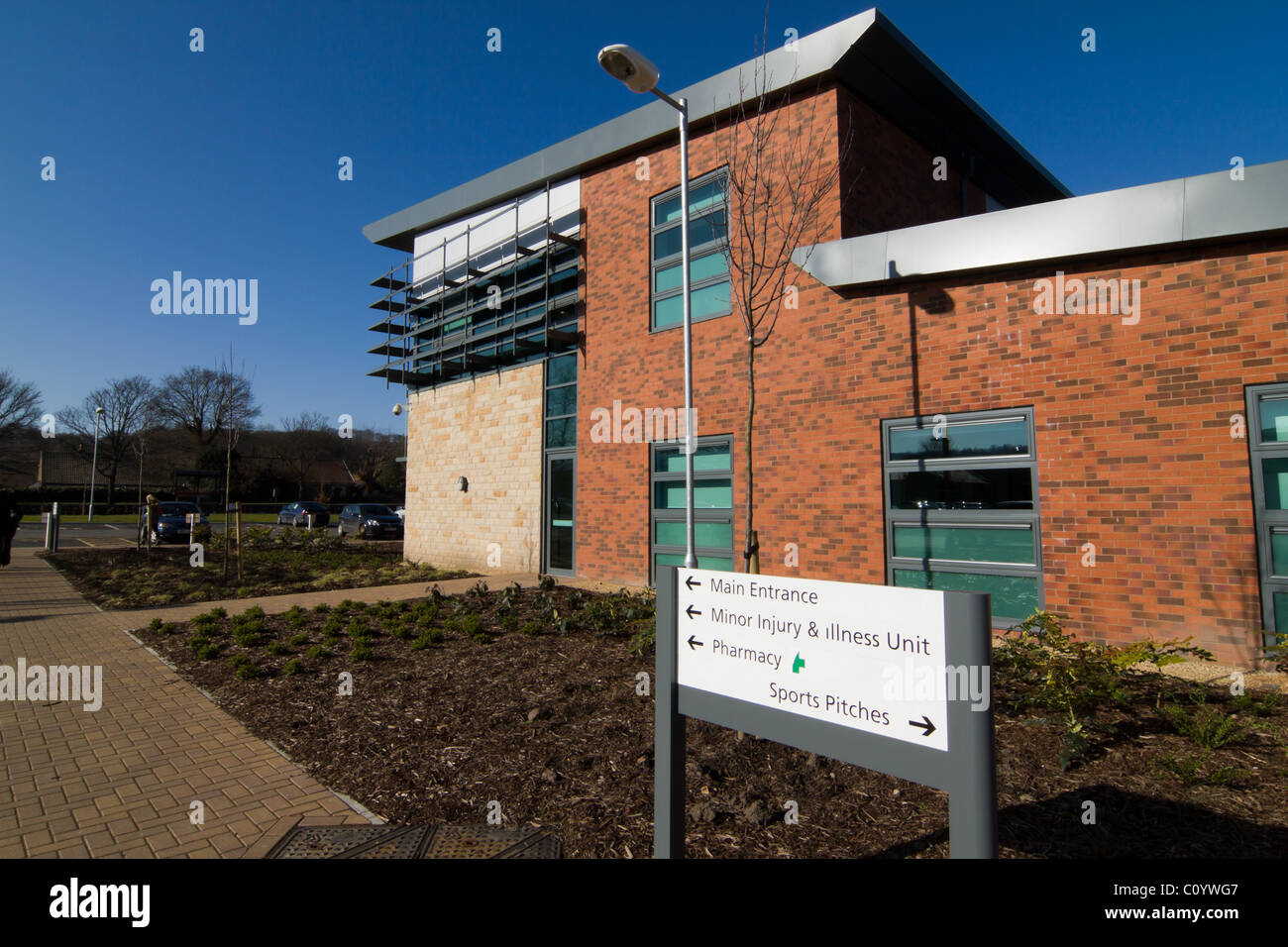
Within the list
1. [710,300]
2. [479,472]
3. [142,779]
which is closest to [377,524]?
[479,472]

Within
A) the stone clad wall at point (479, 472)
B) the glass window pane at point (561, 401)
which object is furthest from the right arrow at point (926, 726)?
the stone clad wall at point (479, 472)

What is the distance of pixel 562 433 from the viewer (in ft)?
45.5

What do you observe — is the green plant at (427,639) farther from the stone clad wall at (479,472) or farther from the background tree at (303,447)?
the background tree at (303,447)

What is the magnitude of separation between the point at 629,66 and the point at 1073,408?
6.20m

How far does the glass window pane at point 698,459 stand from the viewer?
1073 cm

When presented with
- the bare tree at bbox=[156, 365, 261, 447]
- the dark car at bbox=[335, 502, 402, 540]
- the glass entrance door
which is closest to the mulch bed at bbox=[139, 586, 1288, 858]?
the glass entrance door

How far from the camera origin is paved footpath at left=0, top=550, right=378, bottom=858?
3402 millimetres

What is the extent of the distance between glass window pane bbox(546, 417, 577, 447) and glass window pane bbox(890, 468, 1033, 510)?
676 cm

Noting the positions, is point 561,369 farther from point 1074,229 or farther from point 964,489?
point 1074,229

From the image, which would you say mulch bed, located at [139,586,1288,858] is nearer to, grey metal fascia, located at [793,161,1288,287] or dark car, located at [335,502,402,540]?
grey metal fascia, located at [793,161,1288,287]

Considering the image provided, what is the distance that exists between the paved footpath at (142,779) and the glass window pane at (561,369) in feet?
28.5

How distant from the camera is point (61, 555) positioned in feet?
62.5

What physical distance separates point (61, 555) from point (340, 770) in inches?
813
